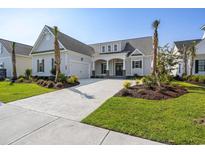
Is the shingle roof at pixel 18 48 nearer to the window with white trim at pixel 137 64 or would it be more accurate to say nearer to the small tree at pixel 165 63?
the window with white trim at pixel 137 64

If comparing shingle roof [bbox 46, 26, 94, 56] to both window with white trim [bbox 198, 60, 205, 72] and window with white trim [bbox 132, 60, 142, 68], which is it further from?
window with white trim [bbox 198, 60, 205, 72]

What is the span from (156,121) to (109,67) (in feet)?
68.2

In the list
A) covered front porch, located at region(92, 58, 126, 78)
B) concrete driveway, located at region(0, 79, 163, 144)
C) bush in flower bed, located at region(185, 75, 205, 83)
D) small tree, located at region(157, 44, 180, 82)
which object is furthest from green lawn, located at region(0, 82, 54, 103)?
bush in flower bed, located at region(185, 75, 205, 83)

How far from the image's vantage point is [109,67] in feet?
81.9

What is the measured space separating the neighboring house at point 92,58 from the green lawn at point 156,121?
1511 centimetres

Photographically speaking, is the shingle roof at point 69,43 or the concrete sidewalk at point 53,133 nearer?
the concrete sidewalk at point 53,133

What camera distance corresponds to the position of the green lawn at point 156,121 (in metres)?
3.50

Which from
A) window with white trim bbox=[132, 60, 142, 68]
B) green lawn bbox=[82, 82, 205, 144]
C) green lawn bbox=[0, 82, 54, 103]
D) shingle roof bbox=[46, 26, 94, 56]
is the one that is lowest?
green lawn bbox=[82, 82, 205, 144]

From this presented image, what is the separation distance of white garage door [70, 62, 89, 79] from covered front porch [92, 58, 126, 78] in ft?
4.34

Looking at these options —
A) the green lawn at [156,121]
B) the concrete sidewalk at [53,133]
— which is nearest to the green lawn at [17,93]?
the concrete sidewalk at [53,133]

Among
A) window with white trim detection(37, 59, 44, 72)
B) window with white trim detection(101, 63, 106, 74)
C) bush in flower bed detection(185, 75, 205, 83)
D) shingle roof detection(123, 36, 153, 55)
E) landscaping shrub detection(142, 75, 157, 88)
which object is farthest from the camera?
window with white trim detection(101, 63, 106, 74)

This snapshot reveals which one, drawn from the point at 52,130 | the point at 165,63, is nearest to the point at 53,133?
the point at 52,130

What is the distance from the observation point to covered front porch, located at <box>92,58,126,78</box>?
24297mm
